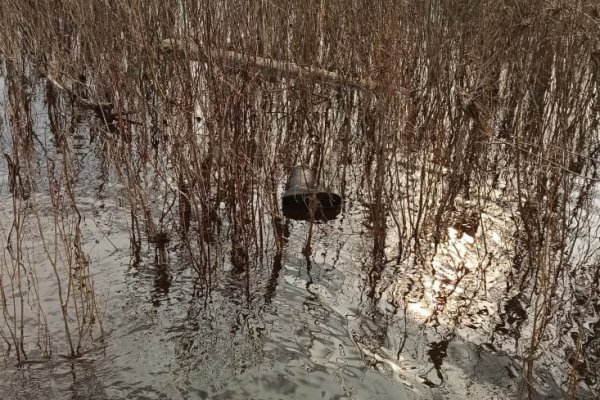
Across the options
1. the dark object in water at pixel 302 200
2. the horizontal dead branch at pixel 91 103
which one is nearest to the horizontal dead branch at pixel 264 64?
the horizontal dead branch at pixel 91 103

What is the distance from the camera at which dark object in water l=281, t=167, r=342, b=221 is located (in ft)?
13.4

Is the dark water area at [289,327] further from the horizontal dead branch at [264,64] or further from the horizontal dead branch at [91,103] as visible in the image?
the horizontal dead branch at [264,64]

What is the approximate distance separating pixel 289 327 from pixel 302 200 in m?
1.26

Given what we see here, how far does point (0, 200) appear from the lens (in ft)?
13.5

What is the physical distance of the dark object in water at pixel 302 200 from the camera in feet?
13.4

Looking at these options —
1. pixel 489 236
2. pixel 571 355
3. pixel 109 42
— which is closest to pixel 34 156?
pixel 109 42

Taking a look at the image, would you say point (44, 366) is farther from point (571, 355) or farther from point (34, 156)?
point (34, 156)

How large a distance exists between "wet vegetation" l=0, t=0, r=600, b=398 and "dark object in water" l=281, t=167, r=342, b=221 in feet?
0.30

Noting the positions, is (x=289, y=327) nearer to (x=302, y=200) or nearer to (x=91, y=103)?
(x=302, y=200)

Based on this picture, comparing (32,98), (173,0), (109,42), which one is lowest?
(32,98)

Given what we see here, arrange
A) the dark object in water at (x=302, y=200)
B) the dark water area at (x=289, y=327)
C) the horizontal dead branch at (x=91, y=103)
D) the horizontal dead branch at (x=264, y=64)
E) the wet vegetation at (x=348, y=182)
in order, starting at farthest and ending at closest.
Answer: the dark object in water at (x=302, y=200) < the horizontal dead branch at (x=91, y=103) < the horizontal dead branch at (x=264, y=64) < the wet vegetation at (x=348, y=182) < the dark water area at (x=289, y=327)

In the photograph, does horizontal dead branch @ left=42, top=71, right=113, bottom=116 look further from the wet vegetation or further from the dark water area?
the dark water area

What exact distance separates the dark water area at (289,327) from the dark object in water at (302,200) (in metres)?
0.22

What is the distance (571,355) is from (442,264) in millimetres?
981
